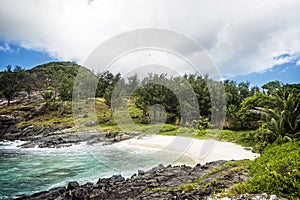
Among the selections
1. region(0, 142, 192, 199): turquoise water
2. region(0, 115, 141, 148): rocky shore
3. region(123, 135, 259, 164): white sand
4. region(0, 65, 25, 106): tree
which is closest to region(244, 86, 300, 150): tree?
region(123, 135, 259, 164): white sand

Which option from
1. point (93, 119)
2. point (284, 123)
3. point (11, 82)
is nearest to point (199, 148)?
point (284, 123)

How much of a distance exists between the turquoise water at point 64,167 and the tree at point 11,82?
34015 mm

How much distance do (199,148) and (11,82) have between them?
5032 centimetres

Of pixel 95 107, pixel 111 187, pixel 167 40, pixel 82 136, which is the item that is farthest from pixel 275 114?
pixel 95 107

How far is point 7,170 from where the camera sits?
16547 millimetres

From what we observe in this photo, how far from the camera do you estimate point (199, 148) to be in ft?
64.2

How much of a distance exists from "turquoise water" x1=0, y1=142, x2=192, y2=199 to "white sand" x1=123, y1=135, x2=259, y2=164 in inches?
60.7

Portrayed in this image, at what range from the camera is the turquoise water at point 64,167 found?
12719mm

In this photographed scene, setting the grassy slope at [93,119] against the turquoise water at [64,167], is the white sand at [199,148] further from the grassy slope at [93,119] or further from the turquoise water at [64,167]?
the grassy slope at [93,119]

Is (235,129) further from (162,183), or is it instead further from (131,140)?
(162,183)

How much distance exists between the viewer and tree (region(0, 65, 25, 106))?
50969 mm

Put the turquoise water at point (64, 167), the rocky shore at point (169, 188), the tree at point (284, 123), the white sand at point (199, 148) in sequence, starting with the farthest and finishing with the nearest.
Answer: the white sand at point (199, 148) < the tree at point (284, 123) < the turquoise water at point (64, 167) < the rocky shore at point (169, 188)

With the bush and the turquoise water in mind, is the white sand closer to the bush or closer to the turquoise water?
the turquoise water

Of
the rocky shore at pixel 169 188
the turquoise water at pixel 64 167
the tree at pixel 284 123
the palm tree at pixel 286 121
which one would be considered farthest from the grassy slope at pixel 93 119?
the rocky shore at pixel 169 188
